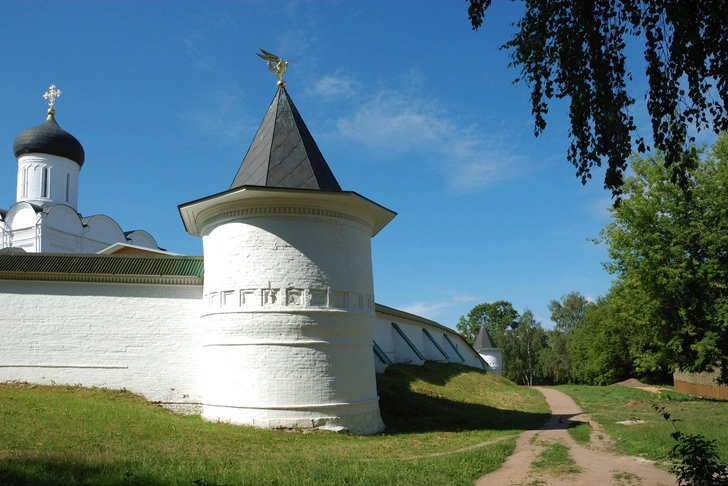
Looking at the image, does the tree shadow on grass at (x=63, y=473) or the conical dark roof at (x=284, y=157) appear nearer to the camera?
the tree shadow on grass at (x=63, y=473)

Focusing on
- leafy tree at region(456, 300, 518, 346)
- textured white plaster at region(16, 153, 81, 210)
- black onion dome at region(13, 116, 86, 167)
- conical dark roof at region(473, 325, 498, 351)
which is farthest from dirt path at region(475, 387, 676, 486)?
leafy tree at region(456, 300, 518, 346)

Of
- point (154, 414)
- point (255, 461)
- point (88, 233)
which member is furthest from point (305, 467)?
point (88, 233)

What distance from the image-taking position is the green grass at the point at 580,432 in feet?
38.9

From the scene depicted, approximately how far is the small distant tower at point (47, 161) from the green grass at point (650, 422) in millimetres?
26971

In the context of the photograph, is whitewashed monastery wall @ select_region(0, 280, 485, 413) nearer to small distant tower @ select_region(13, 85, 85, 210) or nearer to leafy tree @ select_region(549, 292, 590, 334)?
small distant tower @ select_region(13, 85, 85, 210)

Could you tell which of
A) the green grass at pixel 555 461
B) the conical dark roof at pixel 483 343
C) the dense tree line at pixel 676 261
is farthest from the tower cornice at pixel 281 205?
the conical dark roof at pixel 483 343

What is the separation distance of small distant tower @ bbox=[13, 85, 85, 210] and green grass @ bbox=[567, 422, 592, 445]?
27124 millimetres

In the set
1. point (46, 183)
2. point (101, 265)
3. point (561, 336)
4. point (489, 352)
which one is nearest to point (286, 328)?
point (101, 265)

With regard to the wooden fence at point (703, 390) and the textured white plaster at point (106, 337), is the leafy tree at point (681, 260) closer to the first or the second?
the wooden fence at point (703, 390)

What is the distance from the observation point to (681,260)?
896 inches

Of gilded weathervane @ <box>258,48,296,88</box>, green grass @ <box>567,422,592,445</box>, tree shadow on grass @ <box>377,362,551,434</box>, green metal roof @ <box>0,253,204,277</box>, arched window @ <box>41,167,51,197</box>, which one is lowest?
green grass @ <box>567,422,592,445</box>

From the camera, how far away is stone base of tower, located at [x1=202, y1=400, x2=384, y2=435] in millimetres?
11977

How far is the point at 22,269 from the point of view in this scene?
14406mm

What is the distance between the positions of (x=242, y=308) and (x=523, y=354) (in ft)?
171
